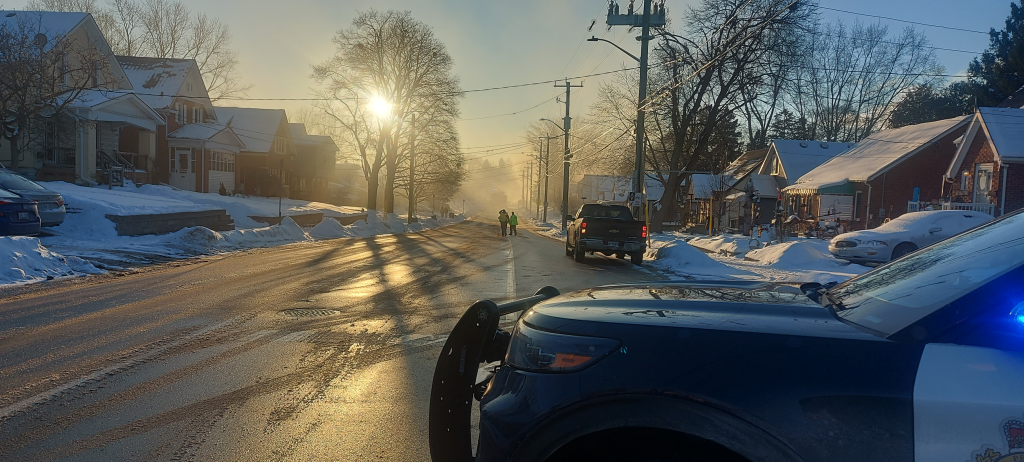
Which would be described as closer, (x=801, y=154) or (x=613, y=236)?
(x=613, y=236)

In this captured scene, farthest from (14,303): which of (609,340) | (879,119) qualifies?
(879,119)

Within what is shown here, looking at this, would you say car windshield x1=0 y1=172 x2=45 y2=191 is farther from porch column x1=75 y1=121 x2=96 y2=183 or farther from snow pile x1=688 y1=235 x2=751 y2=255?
snow pile x1=688 y1=235 x2=751 y2=255

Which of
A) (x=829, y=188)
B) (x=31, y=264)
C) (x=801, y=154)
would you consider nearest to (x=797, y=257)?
(x=31, y=264)

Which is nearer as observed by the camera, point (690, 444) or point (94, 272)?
point (690, 444)

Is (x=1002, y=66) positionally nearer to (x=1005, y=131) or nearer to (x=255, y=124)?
(x=1005, y=131)

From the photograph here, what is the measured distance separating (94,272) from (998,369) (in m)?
Result: 14.5

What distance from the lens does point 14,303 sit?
916 cm

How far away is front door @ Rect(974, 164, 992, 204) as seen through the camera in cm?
2638

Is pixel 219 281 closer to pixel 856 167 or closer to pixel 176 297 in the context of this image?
pixel 176 297

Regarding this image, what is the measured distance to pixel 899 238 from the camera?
17609mm

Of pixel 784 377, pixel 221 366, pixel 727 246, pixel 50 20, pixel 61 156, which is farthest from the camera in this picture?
pixel 50 20

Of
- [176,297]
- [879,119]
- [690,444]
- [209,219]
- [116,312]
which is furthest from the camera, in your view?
[879,119]

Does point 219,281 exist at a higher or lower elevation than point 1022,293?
lower

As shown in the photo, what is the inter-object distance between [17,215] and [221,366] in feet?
36.7
